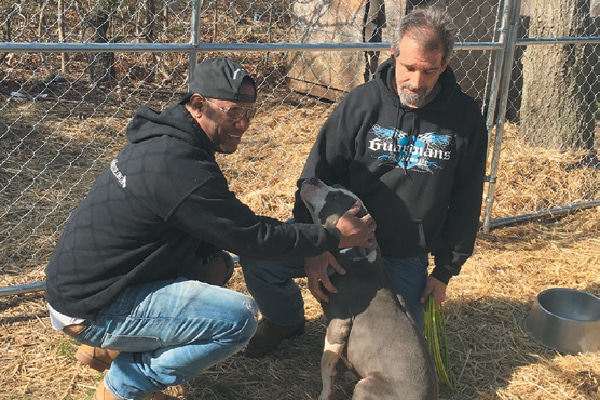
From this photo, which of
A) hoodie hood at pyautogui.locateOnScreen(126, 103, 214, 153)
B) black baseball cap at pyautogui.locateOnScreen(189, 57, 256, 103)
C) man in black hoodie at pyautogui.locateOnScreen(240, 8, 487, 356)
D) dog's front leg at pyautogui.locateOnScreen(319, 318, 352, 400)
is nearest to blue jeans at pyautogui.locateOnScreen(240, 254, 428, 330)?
man in black hoodie at pyautogui.locateOnScreen(240, 8, 487, 356)

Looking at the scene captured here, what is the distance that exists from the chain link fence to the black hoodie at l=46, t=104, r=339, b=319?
1.12 meters

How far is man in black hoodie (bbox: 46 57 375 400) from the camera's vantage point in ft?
9.07

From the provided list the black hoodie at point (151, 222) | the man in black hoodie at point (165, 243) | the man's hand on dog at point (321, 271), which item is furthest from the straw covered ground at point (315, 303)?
the black hoodie at point (151, 222)

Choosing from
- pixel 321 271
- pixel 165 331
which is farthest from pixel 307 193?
pixel 165 331

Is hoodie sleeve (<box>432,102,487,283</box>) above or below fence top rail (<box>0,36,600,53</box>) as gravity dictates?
below

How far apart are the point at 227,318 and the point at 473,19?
6280 millimetres

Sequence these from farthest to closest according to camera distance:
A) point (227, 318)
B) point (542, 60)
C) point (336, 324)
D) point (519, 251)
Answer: point (542, 60)
point (519, 251)
point (336, 324)
point (227, 318)

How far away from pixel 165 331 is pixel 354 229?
983 millimetres

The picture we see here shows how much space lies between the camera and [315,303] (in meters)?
4.46

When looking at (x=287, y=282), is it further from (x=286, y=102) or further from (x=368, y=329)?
(x=286, y=102)

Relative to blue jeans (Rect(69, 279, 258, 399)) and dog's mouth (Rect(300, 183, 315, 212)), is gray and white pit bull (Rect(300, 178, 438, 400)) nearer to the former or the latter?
dog's mouth (Rect(300, 183, 315, 212))

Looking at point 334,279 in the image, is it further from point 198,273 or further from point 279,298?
point 198,273

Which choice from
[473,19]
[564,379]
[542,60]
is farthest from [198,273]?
[473,19]

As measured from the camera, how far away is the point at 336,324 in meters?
3.39
